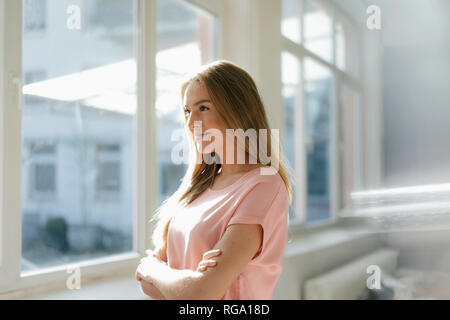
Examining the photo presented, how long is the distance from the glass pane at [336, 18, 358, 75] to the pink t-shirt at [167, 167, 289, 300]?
2.31m

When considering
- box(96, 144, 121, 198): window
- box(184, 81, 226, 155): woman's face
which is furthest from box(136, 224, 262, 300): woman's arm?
box(96, 144, 121, 198): window

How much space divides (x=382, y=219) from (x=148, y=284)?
177 centimetres

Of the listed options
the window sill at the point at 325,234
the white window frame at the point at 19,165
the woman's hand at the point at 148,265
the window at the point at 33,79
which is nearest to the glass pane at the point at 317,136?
the window sill at the point at 325,234

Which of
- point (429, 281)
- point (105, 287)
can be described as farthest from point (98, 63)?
point (429, 281)

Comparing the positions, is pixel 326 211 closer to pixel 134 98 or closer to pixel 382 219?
pixel 382 219

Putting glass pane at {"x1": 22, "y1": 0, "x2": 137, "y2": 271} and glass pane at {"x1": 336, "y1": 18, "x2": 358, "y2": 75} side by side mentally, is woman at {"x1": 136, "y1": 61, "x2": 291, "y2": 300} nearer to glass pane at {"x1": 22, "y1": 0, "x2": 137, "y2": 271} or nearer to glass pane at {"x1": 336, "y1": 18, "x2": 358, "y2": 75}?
glass pane at {"x1": 22, "y1": 0, "x2": 137, "y2": 271}

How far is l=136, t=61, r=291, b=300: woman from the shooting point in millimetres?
796

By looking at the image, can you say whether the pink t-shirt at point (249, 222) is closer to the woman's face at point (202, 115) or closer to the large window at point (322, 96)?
the woman's face at point (202, 115)

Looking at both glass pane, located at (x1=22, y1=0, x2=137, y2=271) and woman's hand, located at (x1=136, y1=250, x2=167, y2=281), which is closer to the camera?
woman's hand, located at (x1=136, y1=250, x2=167, y2=281)

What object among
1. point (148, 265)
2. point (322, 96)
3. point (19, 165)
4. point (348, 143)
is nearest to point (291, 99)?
point (322, 96)

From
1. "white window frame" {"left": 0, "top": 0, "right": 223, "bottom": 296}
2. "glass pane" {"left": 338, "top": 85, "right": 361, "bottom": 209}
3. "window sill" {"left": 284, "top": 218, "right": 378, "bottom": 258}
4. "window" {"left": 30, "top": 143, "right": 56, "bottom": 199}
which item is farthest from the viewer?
"glass pane" {"left": 338, "top": 85, "right": 361, "bottom": 209}

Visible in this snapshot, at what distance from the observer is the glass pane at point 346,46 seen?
294 centimetres

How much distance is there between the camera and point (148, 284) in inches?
37.5

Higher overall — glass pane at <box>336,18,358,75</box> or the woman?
glass pane at <box>336,18,358,75</box>
